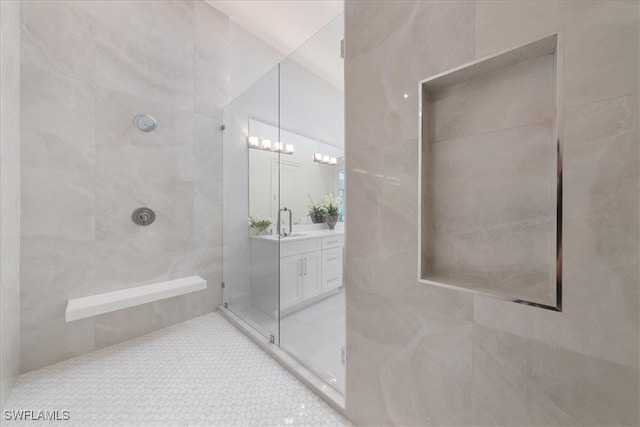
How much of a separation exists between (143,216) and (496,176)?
2.48 meters

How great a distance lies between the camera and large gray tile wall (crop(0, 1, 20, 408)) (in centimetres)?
132

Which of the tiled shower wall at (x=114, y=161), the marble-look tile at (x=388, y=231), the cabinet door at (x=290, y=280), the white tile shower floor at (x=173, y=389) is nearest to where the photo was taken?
the marble-look tile at (x=388, y=231)

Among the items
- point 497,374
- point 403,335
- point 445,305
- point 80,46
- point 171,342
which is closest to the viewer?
point 497,374

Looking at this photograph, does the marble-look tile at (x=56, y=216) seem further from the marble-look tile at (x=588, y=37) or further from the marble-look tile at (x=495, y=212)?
the marble-look tile at (x=588, y=37)

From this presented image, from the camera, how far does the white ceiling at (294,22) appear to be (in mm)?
1921

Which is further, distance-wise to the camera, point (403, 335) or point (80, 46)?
point (80, 46)

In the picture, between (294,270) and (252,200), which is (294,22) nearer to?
(252,200)

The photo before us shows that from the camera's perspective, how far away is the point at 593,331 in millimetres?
636

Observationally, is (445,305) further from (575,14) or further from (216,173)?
(216,173)

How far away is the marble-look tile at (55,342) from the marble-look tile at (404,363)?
2039 mm

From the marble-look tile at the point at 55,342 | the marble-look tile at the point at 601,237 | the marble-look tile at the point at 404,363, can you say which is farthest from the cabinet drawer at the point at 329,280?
the marble-look tile at the point at 55,342

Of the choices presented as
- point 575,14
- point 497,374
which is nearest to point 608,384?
point 497,374

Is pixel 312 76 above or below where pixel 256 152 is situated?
above

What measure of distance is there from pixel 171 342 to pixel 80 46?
2414 millimetres
